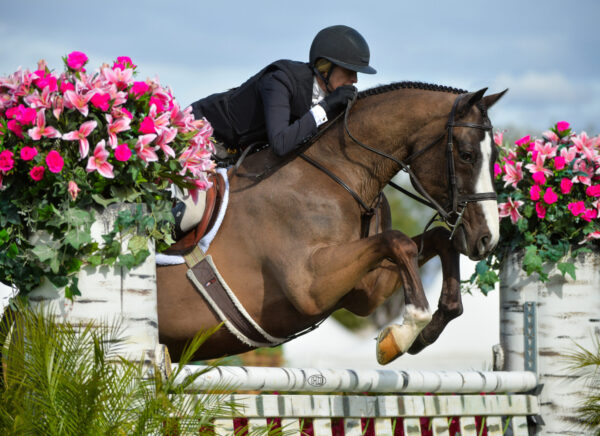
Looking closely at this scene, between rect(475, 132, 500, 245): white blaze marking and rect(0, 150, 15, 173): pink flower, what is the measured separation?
6.49 feet

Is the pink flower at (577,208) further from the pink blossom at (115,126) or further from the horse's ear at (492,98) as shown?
the pink blossom at (115,126)

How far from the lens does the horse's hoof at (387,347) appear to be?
346 centimetres

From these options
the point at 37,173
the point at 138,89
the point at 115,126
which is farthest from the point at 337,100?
the point at 37,173

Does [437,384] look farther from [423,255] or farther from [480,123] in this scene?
[480,123]

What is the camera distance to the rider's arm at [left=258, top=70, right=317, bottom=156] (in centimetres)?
390

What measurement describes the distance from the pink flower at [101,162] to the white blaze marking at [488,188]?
1.61 meters

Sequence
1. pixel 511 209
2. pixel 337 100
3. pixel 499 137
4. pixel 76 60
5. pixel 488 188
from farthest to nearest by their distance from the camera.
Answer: pixel 499 137 → pixel 511 209 → pixel 337 100 → pixel 488 188 → pixel 76 60

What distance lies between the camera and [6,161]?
3309mm

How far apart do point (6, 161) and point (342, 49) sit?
1684mm

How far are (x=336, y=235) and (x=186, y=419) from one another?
4.09ft

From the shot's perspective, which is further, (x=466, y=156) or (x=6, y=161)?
(x=466, y=156)

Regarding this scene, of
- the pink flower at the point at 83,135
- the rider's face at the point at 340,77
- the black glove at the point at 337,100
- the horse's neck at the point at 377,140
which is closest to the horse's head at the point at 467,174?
the horse's neck at the point at 377,140

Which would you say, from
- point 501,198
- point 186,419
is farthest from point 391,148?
point 186,419

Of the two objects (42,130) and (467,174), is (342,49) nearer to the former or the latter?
(467,174)
